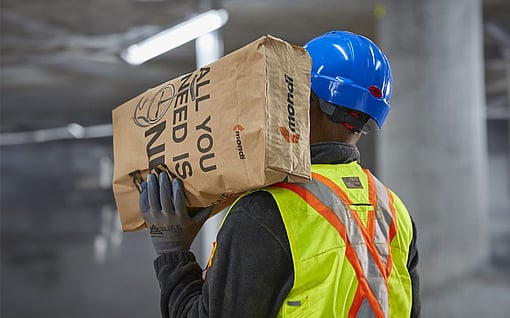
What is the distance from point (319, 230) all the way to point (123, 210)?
602 mm

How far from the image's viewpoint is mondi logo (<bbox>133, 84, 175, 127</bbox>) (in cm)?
163

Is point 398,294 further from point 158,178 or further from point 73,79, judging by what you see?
point 73,79

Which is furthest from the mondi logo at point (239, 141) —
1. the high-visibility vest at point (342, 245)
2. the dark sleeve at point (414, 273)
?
the dark sleeve at point (414, 273)

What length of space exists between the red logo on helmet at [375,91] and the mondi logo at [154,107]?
51 cm

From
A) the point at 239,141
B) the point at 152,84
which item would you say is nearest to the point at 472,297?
the point at 239,141

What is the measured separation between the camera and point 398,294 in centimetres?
168

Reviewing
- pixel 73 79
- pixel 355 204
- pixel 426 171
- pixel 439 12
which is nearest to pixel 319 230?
pixel 355 204

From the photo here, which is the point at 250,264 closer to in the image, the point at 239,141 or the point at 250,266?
the point at 250,266

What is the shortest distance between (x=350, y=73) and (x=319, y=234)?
1.50ft

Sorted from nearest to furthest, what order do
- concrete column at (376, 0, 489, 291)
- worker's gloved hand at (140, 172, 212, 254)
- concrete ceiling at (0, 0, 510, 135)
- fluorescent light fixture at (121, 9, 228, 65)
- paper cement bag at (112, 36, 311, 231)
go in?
paper cement bag at (112, 36, 311, 231)
worker's gloved hand at (140, 172, 212, 254)
concrete column at (376, 0, 489, 291)
fluorescent light fixture at (121, 9, 228, 65)
concrete ceiling at (0, 0, 510, 135)

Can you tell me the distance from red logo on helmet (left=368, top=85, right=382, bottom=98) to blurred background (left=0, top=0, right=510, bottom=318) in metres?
3.67

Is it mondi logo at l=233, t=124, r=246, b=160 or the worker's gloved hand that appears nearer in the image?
mondi logo at l=233, t=124, r=246, b=160

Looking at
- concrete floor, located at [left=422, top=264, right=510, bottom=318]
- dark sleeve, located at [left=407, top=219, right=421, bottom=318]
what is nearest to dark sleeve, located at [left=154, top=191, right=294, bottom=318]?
dark sleeve, located at [left=407, top=219, right=421, bottom=318]

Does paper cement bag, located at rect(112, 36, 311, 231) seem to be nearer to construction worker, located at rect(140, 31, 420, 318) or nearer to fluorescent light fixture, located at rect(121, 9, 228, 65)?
construction worker, located at rect(140, 31, 420, 318)
